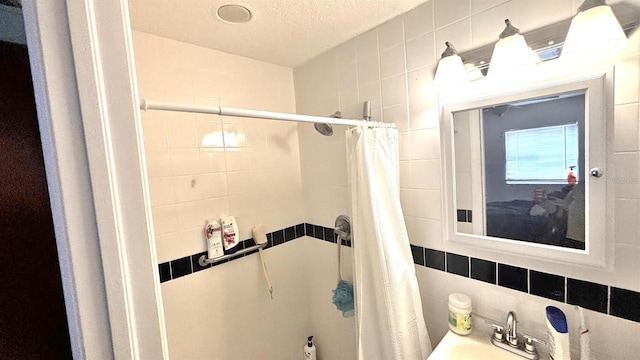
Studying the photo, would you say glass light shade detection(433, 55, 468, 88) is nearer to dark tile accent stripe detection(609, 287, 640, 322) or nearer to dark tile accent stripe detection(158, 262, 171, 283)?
dark tile accent stripe detection(609, 287, 640, 322)

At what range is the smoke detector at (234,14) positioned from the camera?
43.3 inches

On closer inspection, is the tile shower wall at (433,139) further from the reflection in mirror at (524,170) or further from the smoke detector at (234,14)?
the smoke detector at (234,14)

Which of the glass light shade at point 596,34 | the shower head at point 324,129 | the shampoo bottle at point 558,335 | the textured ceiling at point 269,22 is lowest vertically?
the shampoo bottle at point 558,335

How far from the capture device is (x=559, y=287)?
912 millimetres

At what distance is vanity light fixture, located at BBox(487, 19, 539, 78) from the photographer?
889mm

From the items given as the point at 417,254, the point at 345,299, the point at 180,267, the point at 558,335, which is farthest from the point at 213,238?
the point at 558,335

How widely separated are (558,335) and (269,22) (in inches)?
65.9

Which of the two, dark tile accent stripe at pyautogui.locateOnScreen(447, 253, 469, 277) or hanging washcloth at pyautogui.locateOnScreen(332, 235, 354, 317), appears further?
hanging washcloth at pyautogui.locateOnScreen(332, 235, 354, 317)

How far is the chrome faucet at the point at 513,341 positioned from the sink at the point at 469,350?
2cm

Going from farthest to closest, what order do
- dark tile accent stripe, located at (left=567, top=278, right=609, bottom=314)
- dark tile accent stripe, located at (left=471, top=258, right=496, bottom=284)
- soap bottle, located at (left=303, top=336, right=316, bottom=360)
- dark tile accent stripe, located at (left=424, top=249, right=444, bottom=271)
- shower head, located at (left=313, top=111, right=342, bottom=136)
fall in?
soap bottle, located at (left=303, top=336, right=316, bottom=360), shower head, located at (left=313, top=111, right=342, bottom=136), dark tile accent stripe, located at (left=424, top=249, right=444, bottom=271), dark tile accent stripe, located at (left=471, top=258, right=496, bottom=284), dark tile accent stripe, located at (left=567, top=278, right=609, bottom=314)

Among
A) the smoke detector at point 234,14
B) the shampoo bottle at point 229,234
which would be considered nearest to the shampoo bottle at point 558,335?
the shampoo bottle at point 229,234

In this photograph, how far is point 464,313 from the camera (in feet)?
3.48

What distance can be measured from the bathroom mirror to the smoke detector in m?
0.98

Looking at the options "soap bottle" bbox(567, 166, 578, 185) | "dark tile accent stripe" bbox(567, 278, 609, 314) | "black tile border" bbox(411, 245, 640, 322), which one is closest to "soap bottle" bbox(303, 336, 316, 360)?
"black tile border" bbox(411, 245, 640, 322)
